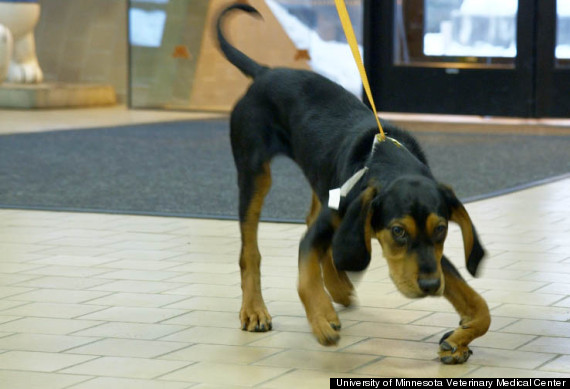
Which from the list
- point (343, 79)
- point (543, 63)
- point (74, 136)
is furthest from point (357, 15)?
point (74, 136)

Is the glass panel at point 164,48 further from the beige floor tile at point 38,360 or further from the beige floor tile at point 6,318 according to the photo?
the beige floor tile at point 38,360

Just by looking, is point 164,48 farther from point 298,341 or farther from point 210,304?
point 298,341

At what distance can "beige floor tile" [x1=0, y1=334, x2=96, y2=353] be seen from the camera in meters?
3.54

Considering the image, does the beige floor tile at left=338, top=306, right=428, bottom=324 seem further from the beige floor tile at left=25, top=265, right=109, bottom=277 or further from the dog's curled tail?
the beige floor tile at left=25, top=265, right=109, bottom=277

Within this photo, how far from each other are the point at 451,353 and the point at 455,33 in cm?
912

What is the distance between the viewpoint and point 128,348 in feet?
11.6

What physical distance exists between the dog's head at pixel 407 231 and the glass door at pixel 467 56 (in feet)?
28.6

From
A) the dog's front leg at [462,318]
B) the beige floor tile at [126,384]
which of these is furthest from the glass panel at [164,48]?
the beige floor tile at [126,384]

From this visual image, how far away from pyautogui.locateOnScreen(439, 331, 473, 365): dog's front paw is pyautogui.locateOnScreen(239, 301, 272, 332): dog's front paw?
2.29ft

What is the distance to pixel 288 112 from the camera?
4020mm

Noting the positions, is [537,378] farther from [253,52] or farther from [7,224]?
[253,52]

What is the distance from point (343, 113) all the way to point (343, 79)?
8899 mm

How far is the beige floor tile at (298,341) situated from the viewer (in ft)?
11.7
